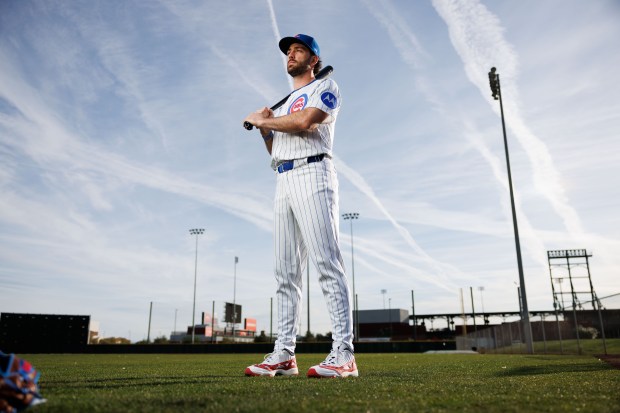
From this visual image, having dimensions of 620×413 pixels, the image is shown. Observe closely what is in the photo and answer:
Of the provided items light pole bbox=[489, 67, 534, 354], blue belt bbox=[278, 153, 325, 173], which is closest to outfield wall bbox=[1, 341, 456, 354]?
light pole bbox=[489, 67, 534, 354]

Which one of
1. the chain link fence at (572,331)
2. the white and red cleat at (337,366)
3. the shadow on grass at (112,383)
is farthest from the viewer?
the chain link fence at (572,331)

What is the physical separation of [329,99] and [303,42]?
588mm

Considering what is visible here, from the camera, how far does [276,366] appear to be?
11.0 feet

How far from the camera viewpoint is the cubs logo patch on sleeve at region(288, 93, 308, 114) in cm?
353

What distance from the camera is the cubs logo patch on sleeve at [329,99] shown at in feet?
11.2

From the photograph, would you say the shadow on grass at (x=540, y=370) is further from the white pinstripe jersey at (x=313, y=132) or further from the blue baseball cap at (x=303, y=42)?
the blue baseball cap at (x=303, y=42)

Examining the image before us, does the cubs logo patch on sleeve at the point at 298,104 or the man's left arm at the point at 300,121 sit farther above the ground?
the cubs logo patch on sleeve at the point at 298,104

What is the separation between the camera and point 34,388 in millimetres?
1504

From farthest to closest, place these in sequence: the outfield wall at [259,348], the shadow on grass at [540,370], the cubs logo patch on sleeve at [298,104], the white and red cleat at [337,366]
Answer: the outfield wall at [259,348], the shadow on grass at [540,370], the cubs logo patch on sleeve at [298,104], the white and red cleat at [337,366]

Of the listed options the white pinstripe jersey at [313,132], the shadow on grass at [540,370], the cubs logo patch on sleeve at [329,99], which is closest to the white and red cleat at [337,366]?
the shadow on grass at [540,370]

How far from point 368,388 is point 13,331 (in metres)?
39.4

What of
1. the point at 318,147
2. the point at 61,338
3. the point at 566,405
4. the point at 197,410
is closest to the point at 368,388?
the point at 566,405

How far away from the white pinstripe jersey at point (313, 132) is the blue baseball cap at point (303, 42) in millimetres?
313

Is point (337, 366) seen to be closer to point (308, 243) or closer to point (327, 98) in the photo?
point (308, 243)
